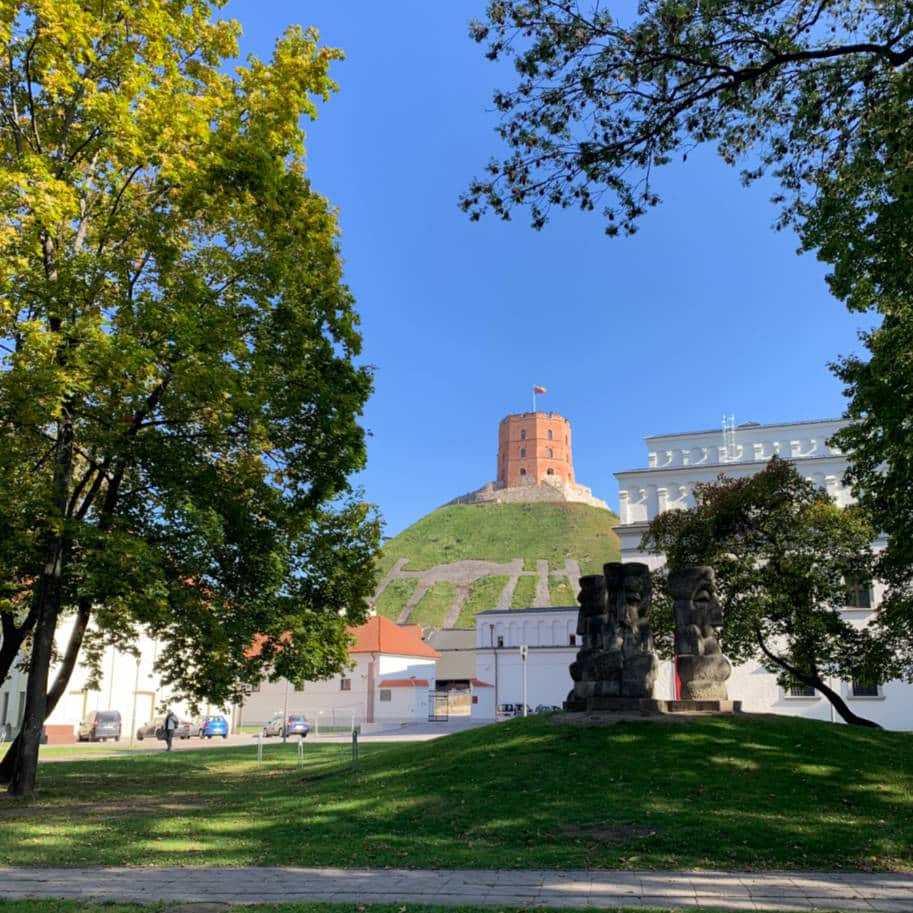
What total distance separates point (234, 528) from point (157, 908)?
9.45 m

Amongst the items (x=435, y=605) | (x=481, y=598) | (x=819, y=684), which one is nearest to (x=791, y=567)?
(x=819, y=684)

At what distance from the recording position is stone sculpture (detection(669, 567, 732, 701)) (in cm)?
1709

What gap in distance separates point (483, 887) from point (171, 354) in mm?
10447

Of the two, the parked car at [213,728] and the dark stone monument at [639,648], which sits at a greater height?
the dark stone monument at [639,648]

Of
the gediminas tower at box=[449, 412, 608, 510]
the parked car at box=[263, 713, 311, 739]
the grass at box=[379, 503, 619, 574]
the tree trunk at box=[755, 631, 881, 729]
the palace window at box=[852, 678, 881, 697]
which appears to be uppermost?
the gediminas tower at box=[449, 412, 608, 510]

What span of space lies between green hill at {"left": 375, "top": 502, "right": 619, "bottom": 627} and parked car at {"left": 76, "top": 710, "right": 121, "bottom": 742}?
7357 cm

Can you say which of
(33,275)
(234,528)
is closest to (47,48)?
(33,275)

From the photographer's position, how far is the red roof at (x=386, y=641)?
62.2 m

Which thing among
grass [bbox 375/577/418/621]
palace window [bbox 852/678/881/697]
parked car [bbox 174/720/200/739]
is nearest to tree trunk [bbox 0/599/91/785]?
parked car [bbox 174/720/200/739]

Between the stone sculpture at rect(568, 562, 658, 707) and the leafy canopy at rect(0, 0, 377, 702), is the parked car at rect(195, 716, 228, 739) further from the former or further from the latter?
the stone sculpture at rect(568, 562, 658, 707)

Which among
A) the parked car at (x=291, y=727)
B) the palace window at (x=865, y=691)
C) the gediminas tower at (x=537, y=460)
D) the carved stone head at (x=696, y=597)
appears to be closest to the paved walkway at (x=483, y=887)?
the carved stone head at (x=696, y=597)

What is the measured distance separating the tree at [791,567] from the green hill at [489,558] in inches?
3648

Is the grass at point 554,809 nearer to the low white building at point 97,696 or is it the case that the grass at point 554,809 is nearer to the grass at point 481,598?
the low white building at point 97,696

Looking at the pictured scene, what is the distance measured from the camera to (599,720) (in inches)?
624
